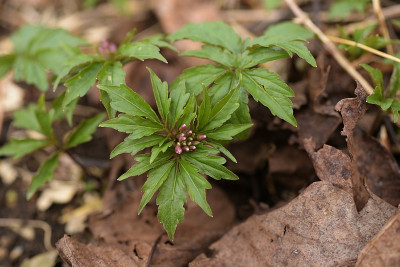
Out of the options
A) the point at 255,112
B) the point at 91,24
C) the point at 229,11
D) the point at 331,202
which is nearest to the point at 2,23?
the point at 91,24

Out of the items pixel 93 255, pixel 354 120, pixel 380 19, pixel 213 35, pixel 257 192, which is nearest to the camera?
pixel 354 120

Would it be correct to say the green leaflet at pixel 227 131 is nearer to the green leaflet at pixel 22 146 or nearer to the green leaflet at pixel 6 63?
the green leaflet at pixel 22 146

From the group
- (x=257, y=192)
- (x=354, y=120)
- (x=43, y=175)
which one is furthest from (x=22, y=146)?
(x=354, y=120)

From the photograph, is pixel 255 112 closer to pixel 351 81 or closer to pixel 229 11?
pixel 351 81

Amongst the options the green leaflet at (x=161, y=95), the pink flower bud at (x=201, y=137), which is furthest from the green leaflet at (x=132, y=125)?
the pink flower bud at (x=201, y=137)

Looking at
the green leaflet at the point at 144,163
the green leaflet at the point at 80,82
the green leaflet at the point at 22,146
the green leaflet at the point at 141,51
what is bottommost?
the green leaflet at the point at 22,146

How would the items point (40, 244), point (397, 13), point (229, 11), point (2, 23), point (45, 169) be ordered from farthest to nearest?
1. point (2, 23)
2. point (229, 11)
3. point (397, 13)
4. point (40, 244)
5. point (45, 169)

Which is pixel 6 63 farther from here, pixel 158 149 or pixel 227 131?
pixel 227 131
